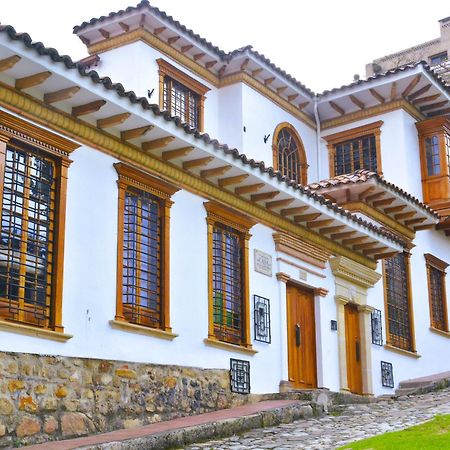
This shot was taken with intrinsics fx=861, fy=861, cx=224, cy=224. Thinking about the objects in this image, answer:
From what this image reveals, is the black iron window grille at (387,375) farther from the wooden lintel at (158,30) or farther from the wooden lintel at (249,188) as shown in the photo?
the wooden lintel at (158,30)

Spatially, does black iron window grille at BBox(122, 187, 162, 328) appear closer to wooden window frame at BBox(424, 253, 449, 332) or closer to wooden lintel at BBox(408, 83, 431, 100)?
wooden window frame at BBox(424, 253, 449, 332)

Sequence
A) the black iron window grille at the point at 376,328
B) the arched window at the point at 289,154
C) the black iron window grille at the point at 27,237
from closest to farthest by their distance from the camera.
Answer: the black iron window grille at the point at 27,237 < the black iron window grille at the point at 376,328 < the arched window at the point at 289,154

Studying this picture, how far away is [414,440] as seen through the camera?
26.3ft

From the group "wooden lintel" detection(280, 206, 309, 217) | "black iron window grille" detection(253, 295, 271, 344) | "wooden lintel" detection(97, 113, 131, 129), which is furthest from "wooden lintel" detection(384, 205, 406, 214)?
"wooden lintel" detection(97, 113, 131, 129)

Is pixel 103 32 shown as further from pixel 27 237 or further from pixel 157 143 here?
pixel 27 237

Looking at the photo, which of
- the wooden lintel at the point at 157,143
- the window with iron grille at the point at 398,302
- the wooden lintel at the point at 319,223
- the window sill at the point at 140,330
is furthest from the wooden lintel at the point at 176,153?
the window with iron grille at the point at 398,302

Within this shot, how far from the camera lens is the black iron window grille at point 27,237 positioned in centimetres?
924

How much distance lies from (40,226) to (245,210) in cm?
435

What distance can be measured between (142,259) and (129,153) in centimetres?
138

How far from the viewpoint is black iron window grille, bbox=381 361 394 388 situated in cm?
1653

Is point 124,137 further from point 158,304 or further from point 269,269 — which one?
point 269,269

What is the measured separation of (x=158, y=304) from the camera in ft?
37.3

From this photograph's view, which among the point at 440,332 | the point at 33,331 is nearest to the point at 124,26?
the point at 33,331

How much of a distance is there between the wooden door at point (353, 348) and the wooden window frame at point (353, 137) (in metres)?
4.57
